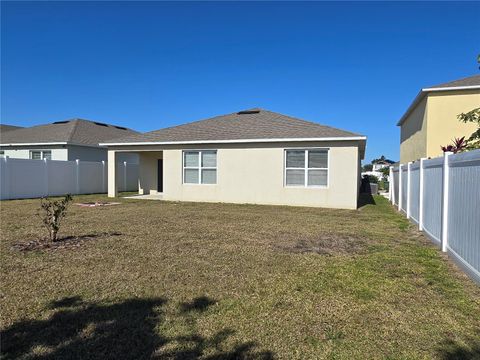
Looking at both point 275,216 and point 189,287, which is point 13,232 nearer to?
point 189,287

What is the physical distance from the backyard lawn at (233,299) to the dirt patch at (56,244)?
0.06 metres

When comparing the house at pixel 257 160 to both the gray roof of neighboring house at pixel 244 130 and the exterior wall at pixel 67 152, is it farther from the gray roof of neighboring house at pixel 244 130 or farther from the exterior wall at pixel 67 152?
the exterior wall at pixel 67 152

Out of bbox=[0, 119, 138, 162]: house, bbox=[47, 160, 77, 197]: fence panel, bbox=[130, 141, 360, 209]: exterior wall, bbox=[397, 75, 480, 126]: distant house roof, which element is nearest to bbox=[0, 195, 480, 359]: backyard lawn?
bbox=[130, 141, 360, 209]: exterior wall

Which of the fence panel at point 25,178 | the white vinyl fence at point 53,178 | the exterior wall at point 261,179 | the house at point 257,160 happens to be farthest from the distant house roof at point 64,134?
the exterior wall at point 261,179

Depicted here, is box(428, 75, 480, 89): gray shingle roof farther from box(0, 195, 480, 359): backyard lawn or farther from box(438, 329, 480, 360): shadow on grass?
box(438, 329, 480, 360): shadow on grass

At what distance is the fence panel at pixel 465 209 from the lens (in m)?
5.21

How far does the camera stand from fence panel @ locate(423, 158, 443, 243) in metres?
7.61

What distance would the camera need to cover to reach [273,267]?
238 inches

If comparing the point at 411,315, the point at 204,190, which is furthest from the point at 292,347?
the point at 204,190

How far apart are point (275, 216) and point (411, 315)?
8765 mm

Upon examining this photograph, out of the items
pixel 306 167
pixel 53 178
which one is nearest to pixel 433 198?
pixel 306 167

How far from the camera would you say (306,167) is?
16594 mm

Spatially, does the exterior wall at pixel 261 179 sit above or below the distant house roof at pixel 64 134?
below

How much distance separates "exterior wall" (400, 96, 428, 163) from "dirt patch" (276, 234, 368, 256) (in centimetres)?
1596
